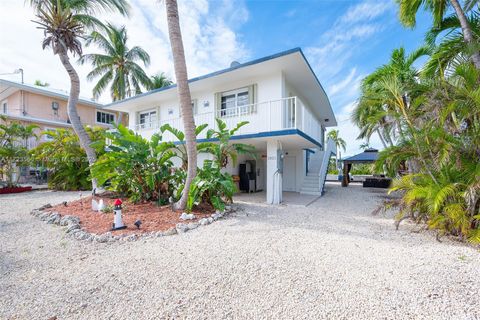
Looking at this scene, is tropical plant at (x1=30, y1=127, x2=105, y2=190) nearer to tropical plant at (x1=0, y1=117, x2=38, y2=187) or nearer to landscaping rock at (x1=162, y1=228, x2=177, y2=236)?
tropical plant at (x1=0, y1=117, x2=38, y2=187)

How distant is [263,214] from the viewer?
7.18m

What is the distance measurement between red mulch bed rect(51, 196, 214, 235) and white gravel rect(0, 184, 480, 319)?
0.72 metres

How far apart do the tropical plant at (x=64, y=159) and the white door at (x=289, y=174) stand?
12036mm

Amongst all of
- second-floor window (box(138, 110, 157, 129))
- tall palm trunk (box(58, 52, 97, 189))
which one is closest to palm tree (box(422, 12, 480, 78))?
tall palm trunk (box(58, 52, 97, 189))

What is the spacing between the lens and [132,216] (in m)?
6.51

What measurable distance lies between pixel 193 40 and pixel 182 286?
30.4 feet

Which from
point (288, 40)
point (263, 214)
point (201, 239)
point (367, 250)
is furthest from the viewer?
point (288, 40)

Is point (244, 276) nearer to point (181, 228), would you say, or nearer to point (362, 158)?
point (181, 228)

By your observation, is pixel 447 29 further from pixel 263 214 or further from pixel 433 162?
pixel 263 214

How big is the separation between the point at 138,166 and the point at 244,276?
6028 mm

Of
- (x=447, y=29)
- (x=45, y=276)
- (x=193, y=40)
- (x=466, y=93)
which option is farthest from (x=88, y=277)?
(x=447, y=29)

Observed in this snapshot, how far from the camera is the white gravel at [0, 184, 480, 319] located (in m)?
2.46

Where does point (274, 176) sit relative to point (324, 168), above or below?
below

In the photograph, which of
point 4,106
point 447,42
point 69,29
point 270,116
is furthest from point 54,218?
point 4,106
